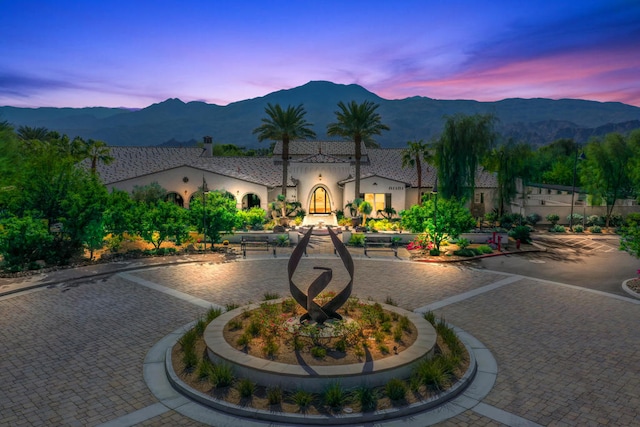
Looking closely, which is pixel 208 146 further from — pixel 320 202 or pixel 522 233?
pixel 522 233

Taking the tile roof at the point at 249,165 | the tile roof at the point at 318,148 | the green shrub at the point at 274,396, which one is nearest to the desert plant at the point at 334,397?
the green shrub at the point at 274,396

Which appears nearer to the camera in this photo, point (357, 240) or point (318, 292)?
point (318, 292)

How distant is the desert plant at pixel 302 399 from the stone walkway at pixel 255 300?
4.63 feet

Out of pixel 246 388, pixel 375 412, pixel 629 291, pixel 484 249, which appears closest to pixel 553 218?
pixel 484 249

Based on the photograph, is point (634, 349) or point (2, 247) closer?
point (634, 349)

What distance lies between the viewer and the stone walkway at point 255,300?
1001 cm

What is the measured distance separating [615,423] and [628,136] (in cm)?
4662

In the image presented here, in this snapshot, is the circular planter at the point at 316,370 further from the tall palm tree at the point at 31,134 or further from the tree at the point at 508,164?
the tall palm tree at the point at 31,134

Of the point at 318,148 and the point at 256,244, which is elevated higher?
the point at 318,148

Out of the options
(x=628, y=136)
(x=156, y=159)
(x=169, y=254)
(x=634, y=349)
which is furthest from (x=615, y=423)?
(x=156, y=159)

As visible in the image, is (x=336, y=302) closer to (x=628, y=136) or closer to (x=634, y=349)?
(x=634, y=349)

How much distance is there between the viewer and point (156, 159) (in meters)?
51.8

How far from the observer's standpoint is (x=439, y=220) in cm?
2784

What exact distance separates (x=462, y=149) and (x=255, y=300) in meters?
24.0
